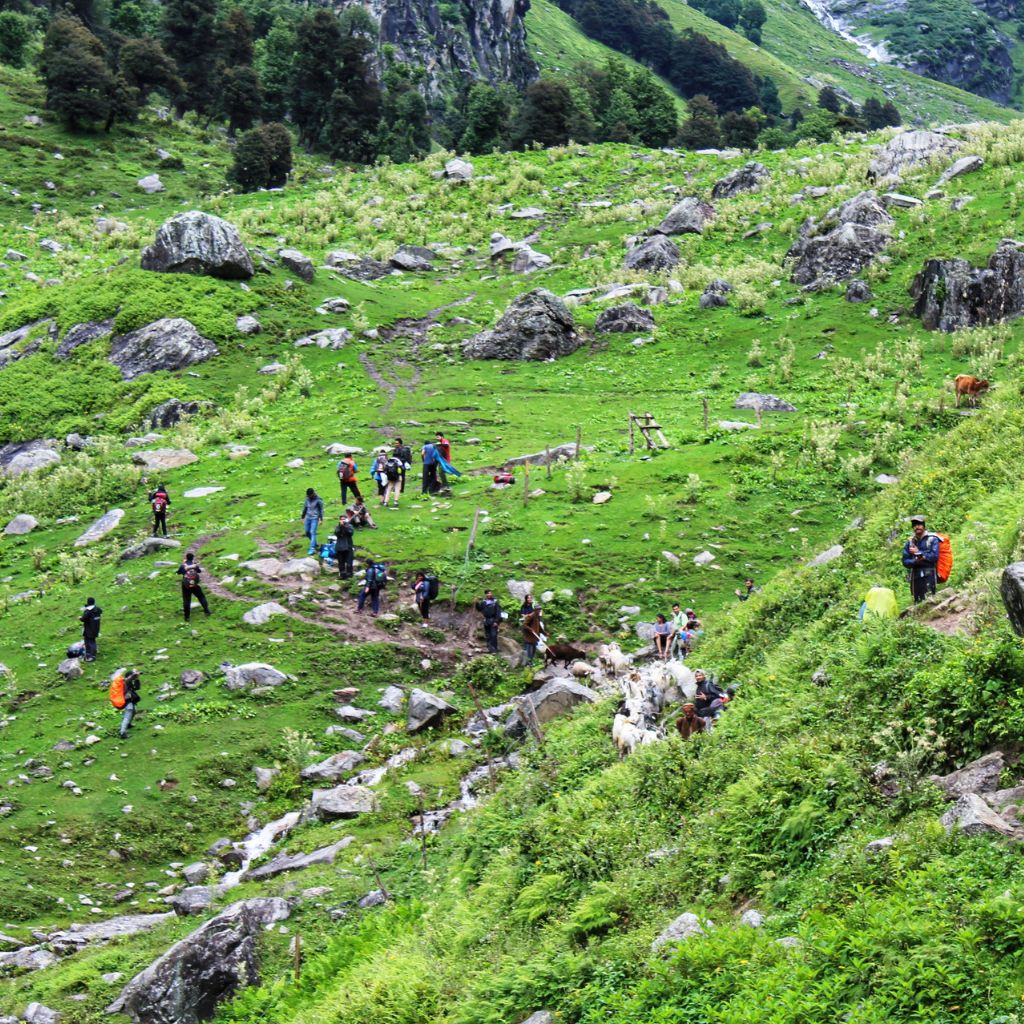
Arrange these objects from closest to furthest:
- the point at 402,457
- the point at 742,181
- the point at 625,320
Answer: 1. the point at 402,457
2. the point at 625,320
3. the point at 742,181

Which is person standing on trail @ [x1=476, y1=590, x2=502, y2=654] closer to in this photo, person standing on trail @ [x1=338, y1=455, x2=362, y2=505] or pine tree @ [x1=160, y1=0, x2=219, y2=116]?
person standing on trail @ [x1=338, y1=455, x2=362, y2=505]

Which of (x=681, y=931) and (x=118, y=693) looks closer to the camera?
(x=681, y=931)

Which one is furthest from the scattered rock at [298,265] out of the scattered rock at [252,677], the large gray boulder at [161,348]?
the scattered rock at [252,677]

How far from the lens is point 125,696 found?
77.8ft

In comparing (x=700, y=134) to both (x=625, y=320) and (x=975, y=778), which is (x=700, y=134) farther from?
(x=975, y=778)

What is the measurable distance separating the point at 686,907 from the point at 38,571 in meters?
25.8

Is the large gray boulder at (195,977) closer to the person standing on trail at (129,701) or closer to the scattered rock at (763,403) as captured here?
the person standing on trail at (129,701)

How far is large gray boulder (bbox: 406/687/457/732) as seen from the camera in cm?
2452

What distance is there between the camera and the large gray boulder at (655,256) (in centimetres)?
5831

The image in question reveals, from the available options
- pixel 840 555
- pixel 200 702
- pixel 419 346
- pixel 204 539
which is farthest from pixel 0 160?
pixel 840 555

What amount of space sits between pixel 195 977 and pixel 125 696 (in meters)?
8.91

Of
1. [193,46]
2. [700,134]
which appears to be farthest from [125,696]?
[193,46]

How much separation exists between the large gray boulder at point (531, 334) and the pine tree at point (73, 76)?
4629 centimetres

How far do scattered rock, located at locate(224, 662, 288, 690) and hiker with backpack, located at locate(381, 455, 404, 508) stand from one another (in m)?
9.97
